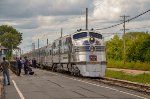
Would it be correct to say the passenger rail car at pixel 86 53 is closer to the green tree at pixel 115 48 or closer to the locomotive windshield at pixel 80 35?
the locomotive windshield at pixel 80 35

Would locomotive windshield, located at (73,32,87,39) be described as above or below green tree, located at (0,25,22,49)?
below

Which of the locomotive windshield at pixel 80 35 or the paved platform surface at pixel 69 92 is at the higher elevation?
the locomotive windshield at pixel 80 35

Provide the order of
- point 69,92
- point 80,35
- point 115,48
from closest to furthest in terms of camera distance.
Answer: point 69,92 → point 80,35 → point 115,48

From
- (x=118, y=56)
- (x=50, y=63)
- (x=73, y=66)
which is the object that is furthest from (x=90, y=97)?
(x=118, y=56)

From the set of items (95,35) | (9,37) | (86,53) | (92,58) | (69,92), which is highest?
(9,37)

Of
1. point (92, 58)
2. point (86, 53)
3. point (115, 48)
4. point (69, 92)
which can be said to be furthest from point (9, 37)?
point (69, 92)

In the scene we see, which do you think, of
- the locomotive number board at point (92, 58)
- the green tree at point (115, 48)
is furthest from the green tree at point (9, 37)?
the locomotive number board at point (92, 58)

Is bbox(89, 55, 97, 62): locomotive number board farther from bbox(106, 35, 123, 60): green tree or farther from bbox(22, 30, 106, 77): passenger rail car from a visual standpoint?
bbox(106, 35, 123, 60): green tree

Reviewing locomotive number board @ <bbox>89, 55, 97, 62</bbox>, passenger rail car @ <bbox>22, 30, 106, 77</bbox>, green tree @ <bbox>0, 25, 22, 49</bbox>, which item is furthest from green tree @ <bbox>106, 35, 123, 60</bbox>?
locomotive number board @ <bbox>89, 55, 97, 62</bbox>

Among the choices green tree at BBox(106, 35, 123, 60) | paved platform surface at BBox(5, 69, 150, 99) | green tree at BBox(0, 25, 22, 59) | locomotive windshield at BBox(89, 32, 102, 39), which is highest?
green tree at BBox(0, 25, 22, 59)

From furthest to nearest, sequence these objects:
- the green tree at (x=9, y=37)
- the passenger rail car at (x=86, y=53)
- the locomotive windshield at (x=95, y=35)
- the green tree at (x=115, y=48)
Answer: the green tree at (x=9, y=37), the green tree at (x=115, y=48), the locomotive windshield at (x=95, y=35), the passenger rail car at (x=86, y=53)

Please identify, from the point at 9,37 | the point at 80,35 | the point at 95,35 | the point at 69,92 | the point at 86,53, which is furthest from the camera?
the point at 9,37

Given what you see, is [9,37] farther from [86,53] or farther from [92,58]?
[92,58]

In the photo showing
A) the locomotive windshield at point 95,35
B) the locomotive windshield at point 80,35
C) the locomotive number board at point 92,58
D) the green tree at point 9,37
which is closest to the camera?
the locomotive number board at point 92,58
